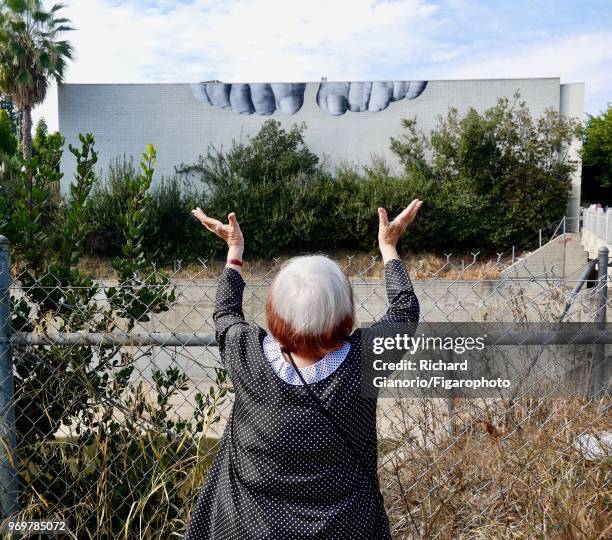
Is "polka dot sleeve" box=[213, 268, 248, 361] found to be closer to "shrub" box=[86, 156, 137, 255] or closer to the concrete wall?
"shrub" box=[86, 156, 137, 255]

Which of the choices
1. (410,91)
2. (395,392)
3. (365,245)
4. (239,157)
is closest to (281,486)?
(395,392)

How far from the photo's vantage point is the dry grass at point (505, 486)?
8.70ft

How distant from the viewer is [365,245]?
72.7ft

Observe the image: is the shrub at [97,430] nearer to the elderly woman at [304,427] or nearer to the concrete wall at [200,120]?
the elderly woman at [304,427]

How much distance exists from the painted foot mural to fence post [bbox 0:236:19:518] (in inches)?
871

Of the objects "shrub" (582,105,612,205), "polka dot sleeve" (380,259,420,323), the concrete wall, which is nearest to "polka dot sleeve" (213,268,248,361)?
"polka dot sleeve" (380,259,420,323)

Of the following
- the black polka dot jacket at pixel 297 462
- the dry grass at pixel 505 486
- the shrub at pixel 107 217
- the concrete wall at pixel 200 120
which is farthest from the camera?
the concrete wall at pixel 200 120

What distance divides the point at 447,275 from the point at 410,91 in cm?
830

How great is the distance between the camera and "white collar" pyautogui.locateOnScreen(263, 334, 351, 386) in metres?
1.76

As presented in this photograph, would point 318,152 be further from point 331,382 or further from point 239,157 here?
point 331,382

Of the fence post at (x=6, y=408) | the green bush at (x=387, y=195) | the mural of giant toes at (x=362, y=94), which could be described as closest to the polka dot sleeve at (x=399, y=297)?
the fence post at (x=6, y=408)

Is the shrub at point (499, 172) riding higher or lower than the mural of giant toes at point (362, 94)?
lower

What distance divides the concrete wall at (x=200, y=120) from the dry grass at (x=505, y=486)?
21.6m

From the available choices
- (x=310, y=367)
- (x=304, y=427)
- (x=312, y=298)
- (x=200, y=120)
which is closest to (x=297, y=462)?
(x=304, y=427)
